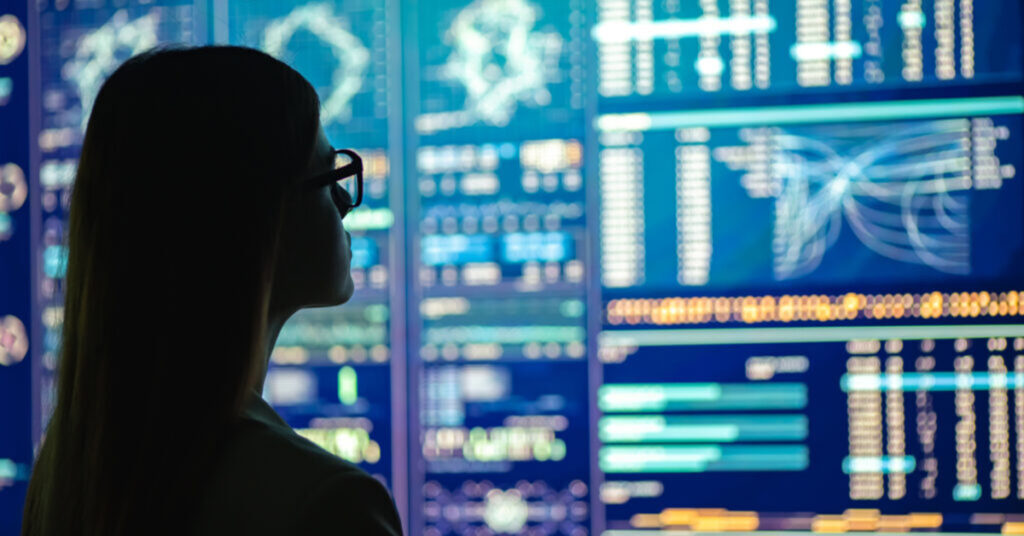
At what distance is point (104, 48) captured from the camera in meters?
1.94

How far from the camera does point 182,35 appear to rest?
189 centimetres

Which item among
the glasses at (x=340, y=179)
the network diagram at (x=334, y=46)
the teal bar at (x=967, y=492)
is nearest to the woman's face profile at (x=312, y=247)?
the glasses at (x=340, y=179)

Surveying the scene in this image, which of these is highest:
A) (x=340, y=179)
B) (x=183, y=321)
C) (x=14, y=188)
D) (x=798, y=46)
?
(x=798, y=46)

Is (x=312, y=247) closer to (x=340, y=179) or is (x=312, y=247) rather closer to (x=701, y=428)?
(x=340, y=179)

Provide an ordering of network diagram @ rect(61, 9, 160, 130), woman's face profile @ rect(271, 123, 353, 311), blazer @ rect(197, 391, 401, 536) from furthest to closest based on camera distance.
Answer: network diagram @ rect(61, 9, 160, 130) < woman's face profile @ rect(271, 123, 353, 311) < blazer @ rect(197, 391, 401, 536)

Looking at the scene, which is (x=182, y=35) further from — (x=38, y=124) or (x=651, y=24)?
(x=651, y=24)

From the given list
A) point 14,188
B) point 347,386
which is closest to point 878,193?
point 347,386

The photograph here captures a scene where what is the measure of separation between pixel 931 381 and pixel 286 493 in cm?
149

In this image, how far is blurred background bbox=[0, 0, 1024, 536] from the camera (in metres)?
1.65

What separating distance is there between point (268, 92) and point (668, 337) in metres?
1.25

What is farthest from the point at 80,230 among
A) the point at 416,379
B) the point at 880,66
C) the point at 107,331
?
the point at 880,66

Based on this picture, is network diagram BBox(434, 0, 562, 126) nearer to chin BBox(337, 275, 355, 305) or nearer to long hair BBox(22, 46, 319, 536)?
chin BBox(337, 275, 355, 305)

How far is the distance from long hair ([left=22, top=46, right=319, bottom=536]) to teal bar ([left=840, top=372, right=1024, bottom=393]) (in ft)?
4.57

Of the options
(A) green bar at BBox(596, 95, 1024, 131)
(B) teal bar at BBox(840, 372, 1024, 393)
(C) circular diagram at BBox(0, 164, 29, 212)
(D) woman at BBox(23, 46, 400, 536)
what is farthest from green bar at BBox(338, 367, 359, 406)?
(D) woman at BBox(23, 46, 400, 536)
